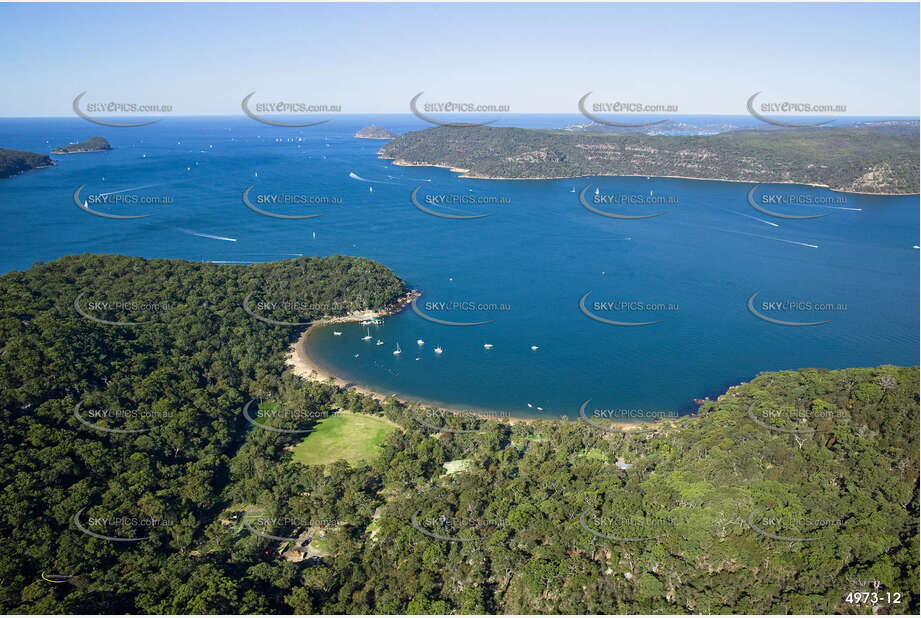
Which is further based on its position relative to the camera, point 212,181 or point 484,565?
point 212,181

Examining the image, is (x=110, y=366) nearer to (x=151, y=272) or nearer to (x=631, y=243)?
(x=151, y=272)

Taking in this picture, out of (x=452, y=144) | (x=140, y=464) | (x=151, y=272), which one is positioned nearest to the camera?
(x=140, y=464)

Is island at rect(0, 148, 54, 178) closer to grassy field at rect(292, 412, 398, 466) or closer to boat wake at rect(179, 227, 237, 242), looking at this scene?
boat wake at rect(179, 227, 237, 242)

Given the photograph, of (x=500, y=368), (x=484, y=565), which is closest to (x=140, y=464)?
(x=484, y=565)

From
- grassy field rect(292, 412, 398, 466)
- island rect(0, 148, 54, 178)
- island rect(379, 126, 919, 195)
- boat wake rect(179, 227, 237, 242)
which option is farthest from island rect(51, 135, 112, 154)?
grassy field rect(292, 412, 398, 466)

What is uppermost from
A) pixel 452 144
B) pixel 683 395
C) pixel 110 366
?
pixel 452 144

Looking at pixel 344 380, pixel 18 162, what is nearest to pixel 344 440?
pixel 344 380

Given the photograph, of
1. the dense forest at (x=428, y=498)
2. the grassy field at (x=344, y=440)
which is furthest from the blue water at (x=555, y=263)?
the dense forest at (x=428, y=498)
